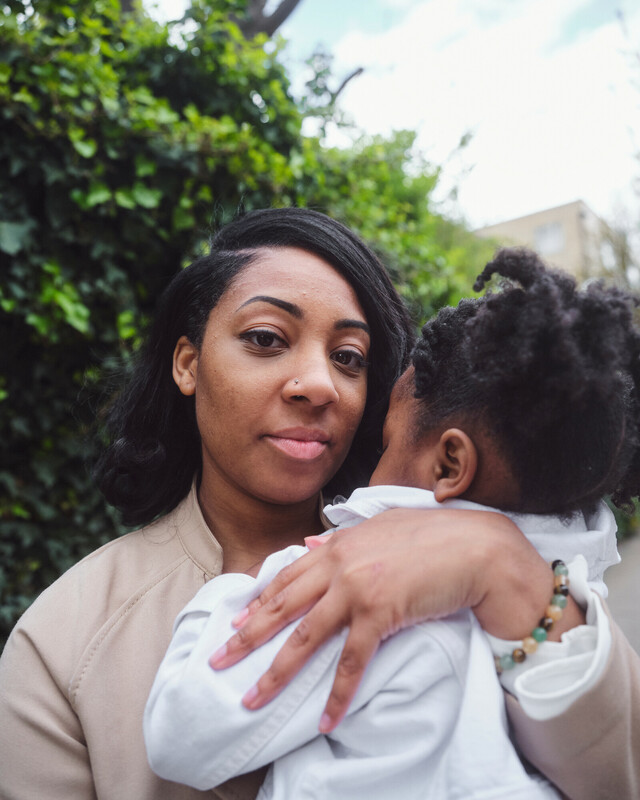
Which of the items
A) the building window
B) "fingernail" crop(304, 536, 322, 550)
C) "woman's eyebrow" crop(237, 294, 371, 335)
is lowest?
"fingernail" crop(304, 536, 322, 550)

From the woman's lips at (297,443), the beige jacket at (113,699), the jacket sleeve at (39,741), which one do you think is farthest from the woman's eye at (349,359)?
the jacket sleeve at (39,741)

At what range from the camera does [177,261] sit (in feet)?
11.7

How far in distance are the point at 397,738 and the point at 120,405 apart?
5.38 feet

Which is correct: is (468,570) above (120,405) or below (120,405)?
below

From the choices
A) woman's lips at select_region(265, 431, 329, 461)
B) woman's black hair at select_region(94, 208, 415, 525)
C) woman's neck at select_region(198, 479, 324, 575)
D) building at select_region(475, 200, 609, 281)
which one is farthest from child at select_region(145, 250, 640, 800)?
building at select_region(475, 200, 609, 281)

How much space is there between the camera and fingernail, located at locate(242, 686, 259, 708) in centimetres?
110

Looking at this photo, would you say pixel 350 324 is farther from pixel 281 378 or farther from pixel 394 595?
→ pixel 394 595

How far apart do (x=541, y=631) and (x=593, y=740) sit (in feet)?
0.69

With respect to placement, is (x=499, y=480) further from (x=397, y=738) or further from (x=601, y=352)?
(x=397, y=738)

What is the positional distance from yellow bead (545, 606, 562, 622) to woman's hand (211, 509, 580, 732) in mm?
16

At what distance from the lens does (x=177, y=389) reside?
7.00 ft

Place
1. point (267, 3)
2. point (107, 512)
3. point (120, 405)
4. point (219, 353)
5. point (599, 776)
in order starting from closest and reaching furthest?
point (599, 776)
point (219, 353)
point (120, 405)
point (107, 512)
point (267, 3)

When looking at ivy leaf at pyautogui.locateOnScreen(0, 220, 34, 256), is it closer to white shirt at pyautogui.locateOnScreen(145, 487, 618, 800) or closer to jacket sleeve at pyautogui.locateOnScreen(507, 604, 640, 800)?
white shirt at pyautogui.locateOnScreen(145, 487, 618, 800)

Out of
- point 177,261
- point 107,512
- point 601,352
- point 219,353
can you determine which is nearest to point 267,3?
point 177,261
